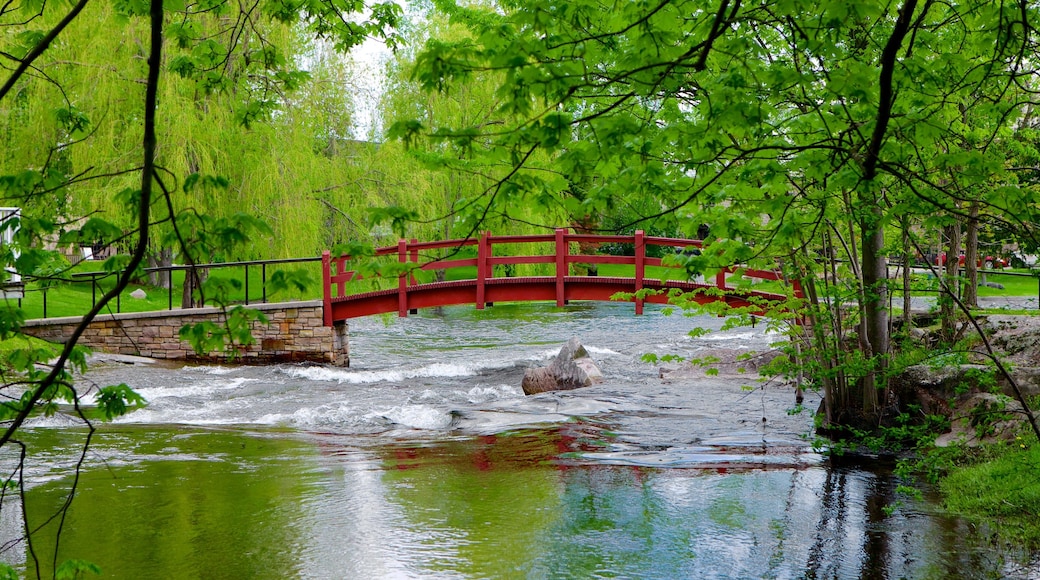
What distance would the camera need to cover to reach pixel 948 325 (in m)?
9.32

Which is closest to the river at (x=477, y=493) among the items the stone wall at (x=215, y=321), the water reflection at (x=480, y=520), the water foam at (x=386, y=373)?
the water reflection at (x=480, y=520)

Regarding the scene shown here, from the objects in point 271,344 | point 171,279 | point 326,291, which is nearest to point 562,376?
point 326,291

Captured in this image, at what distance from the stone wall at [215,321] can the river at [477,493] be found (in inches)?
103

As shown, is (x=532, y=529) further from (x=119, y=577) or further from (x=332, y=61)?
(x=332, y=61)

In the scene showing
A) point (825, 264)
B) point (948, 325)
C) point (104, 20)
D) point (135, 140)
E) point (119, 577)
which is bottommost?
point (119, 577)

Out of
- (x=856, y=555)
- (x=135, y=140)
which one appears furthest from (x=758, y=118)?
(x=135, y=140)

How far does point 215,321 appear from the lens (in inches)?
623

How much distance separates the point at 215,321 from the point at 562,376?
20.0 feet

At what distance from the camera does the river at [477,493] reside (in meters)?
5.61

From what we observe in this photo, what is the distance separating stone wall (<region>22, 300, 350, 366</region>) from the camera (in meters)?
15.7

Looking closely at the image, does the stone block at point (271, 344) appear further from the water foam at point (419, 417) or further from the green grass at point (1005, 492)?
the green grass at point (1005, 492)

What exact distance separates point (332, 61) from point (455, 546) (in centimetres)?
1793

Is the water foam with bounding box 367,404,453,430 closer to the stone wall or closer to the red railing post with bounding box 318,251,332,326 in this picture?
the red railing post with bounding box 318,251,332,326

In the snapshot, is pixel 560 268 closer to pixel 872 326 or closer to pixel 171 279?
pixel 171 279
